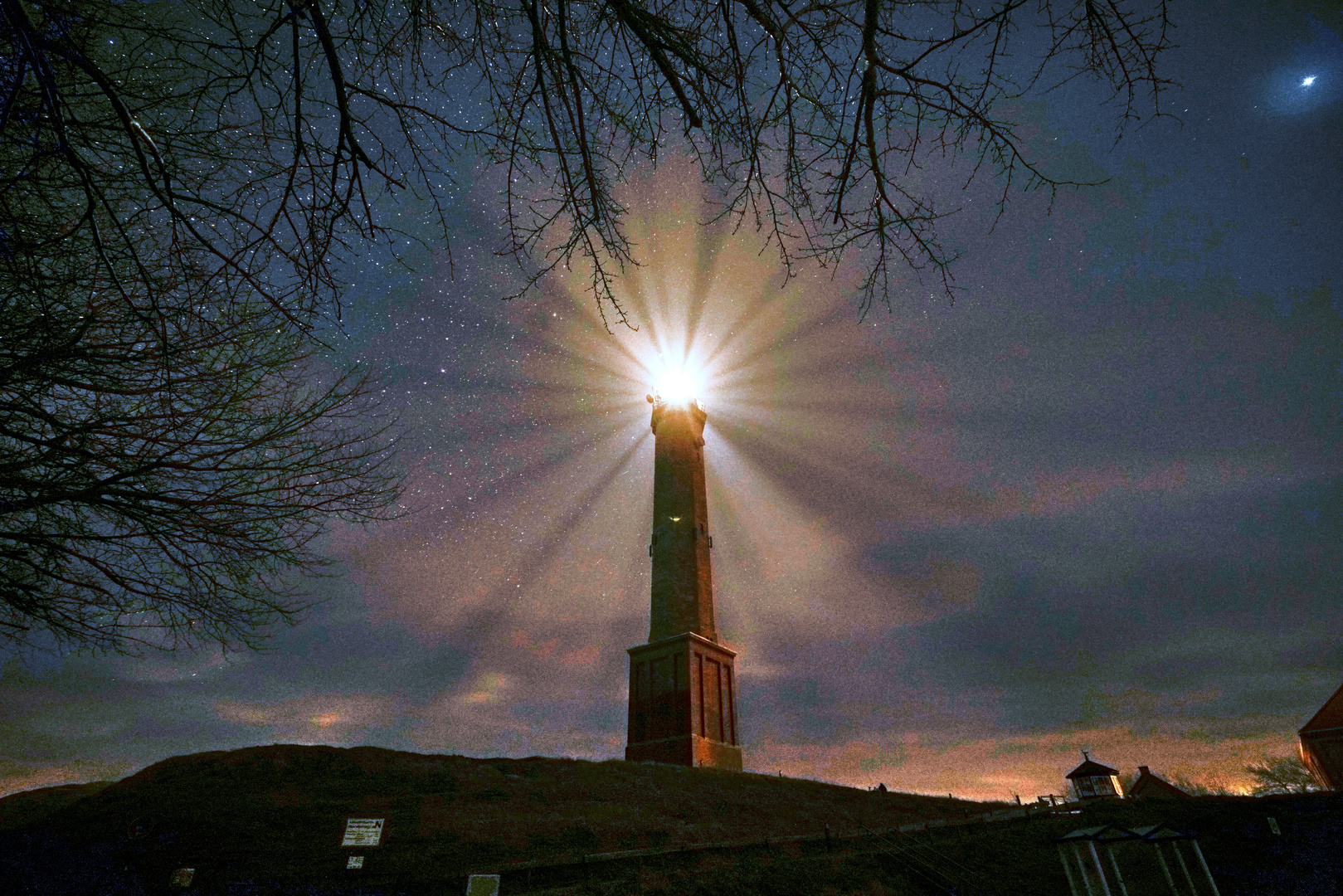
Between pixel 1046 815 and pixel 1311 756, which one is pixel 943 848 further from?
pixel 1311 756

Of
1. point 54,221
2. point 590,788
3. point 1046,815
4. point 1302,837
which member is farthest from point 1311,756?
point 54,221

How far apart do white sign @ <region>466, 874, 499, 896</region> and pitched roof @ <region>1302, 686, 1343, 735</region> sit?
155 ft

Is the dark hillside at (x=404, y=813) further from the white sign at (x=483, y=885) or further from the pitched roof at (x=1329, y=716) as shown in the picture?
the pitched roof at (x=1329, y=716)

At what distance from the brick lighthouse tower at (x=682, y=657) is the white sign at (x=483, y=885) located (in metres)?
12.5

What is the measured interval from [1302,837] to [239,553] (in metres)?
29.8

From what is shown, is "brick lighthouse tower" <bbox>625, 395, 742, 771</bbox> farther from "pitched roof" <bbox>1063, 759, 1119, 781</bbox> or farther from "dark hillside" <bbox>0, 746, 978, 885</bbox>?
"pitched roof" <bbox>1063, 759, 1119, 781</bbox>

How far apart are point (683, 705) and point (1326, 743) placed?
38.9m

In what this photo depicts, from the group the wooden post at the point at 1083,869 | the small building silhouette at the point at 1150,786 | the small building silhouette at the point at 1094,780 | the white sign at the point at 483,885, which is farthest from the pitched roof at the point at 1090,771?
the white sign at the point at 483,885

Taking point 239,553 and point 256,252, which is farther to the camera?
point 239,553

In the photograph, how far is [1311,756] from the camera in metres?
33.6

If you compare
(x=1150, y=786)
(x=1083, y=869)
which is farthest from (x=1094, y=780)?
(x=1083, y=869)

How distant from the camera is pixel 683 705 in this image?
71.6 feet

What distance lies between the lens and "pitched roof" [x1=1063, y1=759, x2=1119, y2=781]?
32.2m

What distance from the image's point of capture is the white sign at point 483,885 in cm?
919
